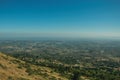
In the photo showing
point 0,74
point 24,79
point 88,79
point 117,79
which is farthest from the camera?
point 117,79

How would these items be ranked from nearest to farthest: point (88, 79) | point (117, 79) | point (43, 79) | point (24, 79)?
point (24, 79)
point (43, 79)
point (88, 79)
point (117, 79)

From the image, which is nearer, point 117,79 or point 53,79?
point 53,79

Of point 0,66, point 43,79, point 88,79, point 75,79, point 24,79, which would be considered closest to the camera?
point 24,79

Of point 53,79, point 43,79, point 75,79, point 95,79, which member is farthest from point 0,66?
point 95,79

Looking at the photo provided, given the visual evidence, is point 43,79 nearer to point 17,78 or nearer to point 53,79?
point 53,79

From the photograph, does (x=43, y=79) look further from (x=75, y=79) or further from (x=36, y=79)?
(x=75, y=79)

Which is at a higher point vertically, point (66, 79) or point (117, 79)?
point (66, 79)

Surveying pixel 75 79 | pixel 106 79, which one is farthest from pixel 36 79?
pixel 106 79

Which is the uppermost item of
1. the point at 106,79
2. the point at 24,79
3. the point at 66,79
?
the point at 24,79

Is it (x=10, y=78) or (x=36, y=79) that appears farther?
(x=36, y=79)
